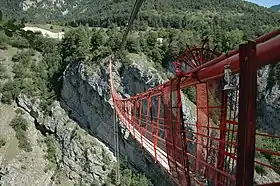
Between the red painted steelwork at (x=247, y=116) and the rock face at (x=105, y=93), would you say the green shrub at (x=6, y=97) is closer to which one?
the rock face at (x=105, y=93)

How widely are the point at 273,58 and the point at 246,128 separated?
21cm

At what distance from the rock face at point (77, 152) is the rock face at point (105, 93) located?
567 millimetres

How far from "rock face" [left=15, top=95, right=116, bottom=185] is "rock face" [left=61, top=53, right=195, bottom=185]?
1.86 feet

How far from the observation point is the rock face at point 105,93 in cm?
2011

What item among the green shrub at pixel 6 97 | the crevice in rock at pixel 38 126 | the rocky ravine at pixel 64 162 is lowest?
the rocky ravine at pixel 64 162

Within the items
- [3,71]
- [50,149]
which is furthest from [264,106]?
[3,71]

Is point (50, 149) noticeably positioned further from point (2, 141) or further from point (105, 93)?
point (105, 93)

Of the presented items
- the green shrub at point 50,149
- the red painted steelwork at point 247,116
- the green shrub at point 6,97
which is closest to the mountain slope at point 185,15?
the green shrub at point 6,97

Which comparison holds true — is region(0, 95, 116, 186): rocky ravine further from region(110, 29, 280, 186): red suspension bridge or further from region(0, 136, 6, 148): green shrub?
region(110, 29, 280, 186): red suspension bridge

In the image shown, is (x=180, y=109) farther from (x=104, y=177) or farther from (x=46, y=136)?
(x=46, y=136)

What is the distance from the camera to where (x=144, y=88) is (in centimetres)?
2047

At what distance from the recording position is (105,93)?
67.9 feet

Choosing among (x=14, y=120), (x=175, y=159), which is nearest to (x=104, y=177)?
(x=14, y=120)

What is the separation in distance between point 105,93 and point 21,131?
19.9 feet
